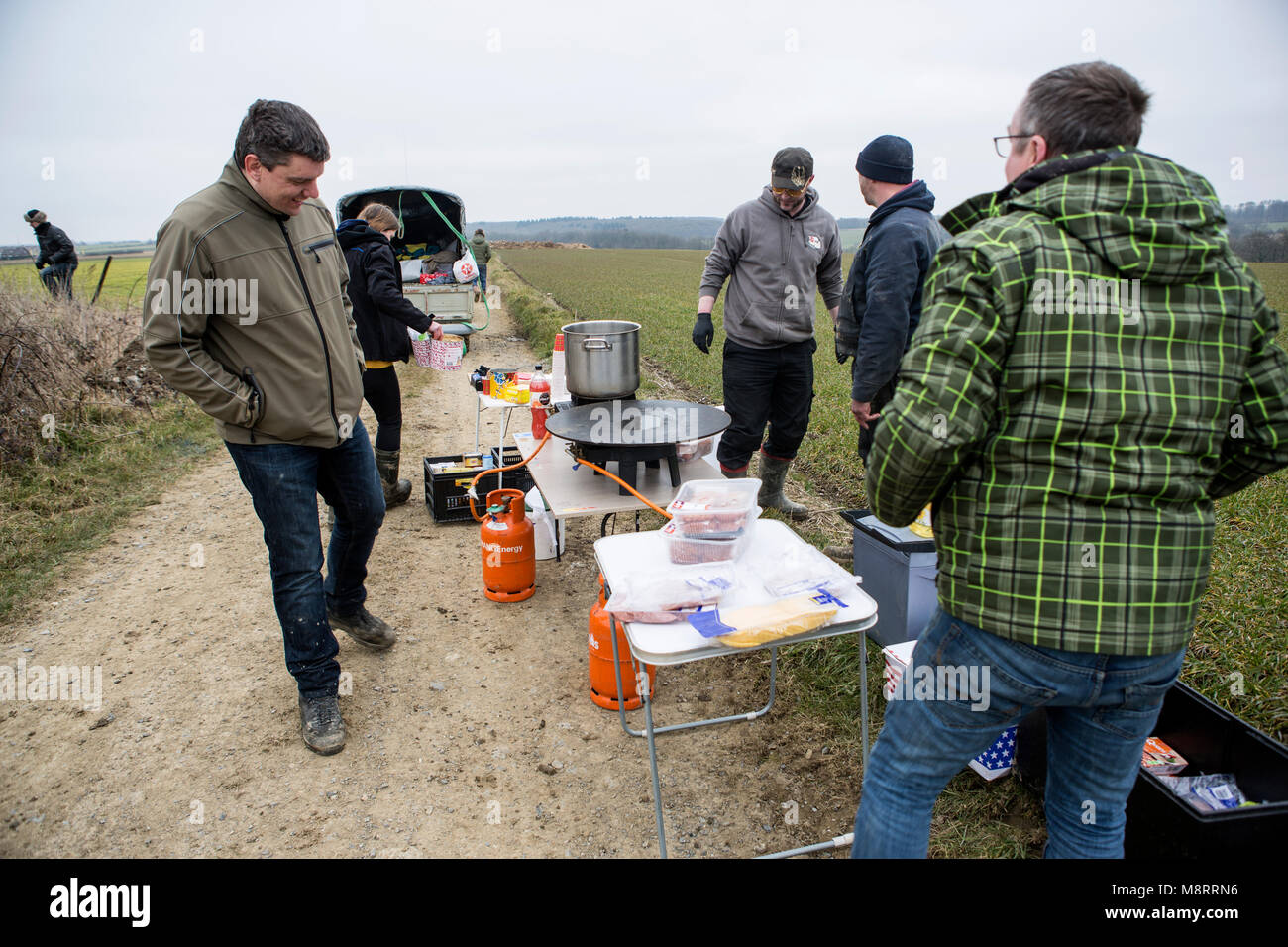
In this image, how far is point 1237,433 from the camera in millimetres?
1607

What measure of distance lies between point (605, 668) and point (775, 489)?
2.14 metres

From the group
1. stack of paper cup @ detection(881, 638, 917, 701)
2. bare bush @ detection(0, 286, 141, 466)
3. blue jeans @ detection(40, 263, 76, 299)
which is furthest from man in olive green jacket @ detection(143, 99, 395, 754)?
blue jeans @ detection(40, 263, 76, 299)

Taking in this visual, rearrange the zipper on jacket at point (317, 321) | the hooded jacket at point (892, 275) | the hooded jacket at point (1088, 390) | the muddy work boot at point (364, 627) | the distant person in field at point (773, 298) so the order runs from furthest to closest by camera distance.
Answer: the distant person in field at point (773, 298), the muddy work boot at point (364, 627), the hooded jacket at point (892, 275), the zipper on jacket at point (317, 321), the hooded jacket at point (1088, 390)

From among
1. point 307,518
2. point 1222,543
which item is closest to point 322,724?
point 307,518

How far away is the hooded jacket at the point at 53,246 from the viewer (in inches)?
422

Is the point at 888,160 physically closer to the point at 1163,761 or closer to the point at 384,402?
the point at 1163,761

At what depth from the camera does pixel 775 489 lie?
502 cm

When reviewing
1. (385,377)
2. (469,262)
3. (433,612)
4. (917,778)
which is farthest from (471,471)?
(469,262)

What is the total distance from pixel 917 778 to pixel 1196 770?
4.78 ft

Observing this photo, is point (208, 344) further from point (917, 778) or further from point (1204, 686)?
point (1204, 686)

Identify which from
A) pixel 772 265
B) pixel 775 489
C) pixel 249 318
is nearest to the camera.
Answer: pixel 249 318

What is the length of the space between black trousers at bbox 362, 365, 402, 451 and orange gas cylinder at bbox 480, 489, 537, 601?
4.70 feet

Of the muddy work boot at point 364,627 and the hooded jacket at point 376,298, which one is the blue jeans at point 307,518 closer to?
the muddy work boot at point 364,627

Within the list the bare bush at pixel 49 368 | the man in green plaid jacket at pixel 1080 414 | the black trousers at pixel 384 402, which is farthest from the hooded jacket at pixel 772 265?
the bare bush at pixel 49 368
